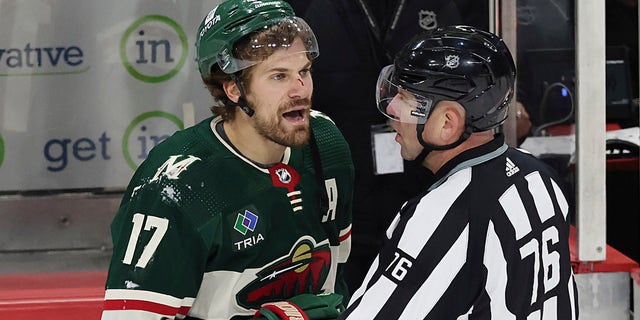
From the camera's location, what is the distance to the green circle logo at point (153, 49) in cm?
392

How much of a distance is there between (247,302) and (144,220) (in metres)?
0.29

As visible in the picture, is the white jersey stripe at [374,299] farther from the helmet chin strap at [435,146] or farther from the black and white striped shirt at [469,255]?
the helmet chin strap at [435,146]

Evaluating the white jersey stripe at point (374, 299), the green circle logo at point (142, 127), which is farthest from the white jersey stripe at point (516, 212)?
the green circle logo at point (142, 127)

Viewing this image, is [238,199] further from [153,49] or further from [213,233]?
[153,49]

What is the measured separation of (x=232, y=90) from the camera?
2432mm

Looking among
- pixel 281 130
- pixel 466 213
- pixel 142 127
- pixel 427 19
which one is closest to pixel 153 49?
pixel 142 127

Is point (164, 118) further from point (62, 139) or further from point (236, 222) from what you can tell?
point (236, 222)

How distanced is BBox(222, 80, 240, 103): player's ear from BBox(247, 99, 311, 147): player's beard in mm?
38

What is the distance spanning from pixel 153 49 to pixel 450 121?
212cm

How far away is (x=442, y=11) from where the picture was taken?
3.91 m

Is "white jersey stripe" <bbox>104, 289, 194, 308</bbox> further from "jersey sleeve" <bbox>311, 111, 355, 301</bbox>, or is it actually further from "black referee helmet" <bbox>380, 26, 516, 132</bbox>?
"black referee helmet" <bbox>380, 26, 516, 132</bbox>

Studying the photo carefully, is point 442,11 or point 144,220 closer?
point 144,220

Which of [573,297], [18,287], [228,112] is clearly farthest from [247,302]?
[18,287]

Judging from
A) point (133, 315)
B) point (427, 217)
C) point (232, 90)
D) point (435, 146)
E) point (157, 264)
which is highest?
point (232, 90)
